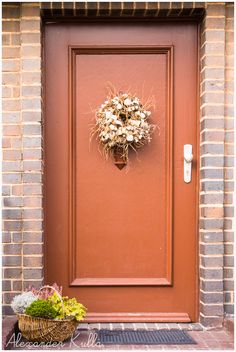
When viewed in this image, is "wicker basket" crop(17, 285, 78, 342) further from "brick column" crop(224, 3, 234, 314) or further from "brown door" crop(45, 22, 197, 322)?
"brick column" crop(224, 3, 234, 314)

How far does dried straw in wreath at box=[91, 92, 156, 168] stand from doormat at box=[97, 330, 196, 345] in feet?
4.61

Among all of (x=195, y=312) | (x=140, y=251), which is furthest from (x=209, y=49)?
(x=195, y=312)

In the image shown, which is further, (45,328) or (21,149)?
(21,149)

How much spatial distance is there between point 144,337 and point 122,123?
5.46 ft

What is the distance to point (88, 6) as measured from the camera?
436 cm

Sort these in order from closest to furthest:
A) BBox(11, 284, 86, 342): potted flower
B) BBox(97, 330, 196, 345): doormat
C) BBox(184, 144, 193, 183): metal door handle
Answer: BBox(11, 284, 86, 342): potted flower < BBox(97, 330, 196, 345): doormat < BBox(184, 144, 193, 183): metal door handle

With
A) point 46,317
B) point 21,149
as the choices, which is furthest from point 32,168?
point 46,317

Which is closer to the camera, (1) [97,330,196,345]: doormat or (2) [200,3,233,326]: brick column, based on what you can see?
(1) [97,330,196,345]: doormat

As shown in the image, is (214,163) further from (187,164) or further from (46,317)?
(46,317)

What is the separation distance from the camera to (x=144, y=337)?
4250 millimetres

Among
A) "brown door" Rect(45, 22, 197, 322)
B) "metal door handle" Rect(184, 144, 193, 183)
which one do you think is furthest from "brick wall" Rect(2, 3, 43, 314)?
"metal door handle" Rect(184, 144, 193, 183)

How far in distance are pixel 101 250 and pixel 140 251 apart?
325mm

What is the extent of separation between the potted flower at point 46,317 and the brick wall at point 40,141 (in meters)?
0.34

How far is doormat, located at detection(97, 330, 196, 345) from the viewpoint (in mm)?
4129
